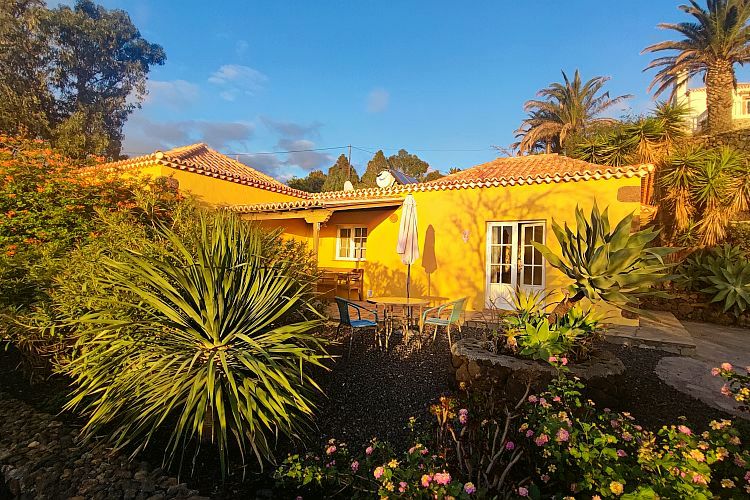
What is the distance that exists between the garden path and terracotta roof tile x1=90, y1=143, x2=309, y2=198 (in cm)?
1155

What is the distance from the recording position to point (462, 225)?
9164 mm

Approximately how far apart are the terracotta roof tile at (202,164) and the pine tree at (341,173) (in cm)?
1508

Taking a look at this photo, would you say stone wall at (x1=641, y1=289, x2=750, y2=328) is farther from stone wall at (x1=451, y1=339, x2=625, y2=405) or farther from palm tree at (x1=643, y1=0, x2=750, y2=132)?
palm tree at (x1=643, y1=0, x2=750, y2=132)

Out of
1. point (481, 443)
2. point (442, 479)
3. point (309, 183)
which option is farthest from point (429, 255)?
point (309, 183)

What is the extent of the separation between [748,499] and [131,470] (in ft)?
11.2

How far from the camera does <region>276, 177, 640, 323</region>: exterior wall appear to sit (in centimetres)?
786

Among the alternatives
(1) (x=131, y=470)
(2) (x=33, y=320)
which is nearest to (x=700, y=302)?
(1) (x=131, y=470)

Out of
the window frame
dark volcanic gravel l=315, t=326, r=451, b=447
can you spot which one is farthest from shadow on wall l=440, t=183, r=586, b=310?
dark volcanic gravel l=315, t=326, r=451, b=447

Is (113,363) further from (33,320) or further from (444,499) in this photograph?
(444,499)

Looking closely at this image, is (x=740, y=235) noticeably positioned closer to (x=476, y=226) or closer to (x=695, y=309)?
(x=695, y=309)

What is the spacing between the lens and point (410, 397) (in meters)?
3.80

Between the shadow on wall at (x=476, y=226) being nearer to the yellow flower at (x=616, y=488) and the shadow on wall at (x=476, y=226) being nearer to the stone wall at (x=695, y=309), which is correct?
the stone wall at (x=695, y=309)

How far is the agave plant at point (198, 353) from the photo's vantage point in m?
2.74

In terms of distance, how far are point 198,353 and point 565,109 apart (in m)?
24.8
